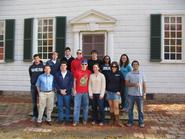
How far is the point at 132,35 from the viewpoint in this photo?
15922 millimetres

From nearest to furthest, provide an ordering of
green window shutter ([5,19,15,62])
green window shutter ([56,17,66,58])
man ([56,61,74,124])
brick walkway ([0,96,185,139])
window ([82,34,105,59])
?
brick walkway ([0,96,185,139]), man ([56,61,74,124]), window ([82,34,105,59]), green window shutter ([56,17,66,58]), green window shutter ([5,19,15,62])

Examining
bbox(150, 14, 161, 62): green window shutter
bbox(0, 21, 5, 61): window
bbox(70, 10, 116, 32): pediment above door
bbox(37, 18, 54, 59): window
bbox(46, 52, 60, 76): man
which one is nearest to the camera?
bbox(46, 52, 60, 76): man

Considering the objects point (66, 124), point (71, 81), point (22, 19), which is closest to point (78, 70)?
point (71, 81)

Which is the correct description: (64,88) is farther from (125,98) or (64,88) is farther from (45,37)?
(45,37)

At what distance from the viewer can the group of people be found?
35.9 feet

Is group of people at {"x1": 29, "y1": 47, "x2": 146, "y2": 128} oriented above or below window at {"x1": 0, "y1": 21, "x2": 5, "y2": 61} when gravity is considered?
below

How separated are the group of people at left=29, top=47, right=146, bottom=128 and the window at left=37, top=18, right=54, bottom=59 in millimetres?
5369

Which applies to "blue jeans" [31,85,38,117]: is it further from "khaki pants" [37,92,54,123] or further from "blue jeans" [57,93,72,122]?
"blue jeans" [57,93,72,122]

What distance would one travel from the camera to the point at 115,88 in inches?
433

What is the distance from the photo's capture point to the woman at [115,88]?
433 inches

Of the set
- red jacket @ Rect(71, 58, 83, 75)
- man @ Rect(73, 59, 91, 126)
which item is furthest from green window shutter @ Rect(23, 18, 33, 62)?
man @ Rect(73, 59, 91, 126)

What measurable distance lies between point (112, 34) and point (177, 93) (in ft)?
11.5

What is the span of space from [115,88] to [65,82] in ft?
4.64

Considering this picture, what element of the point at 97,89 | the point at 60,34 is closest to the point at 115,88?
the point at 97,89
